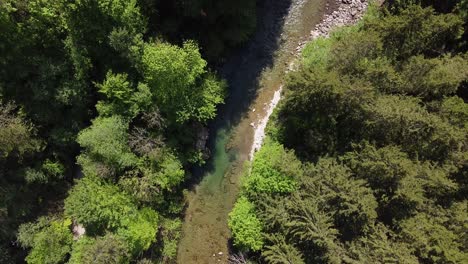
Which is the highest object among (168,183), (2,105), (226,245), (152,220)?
(2,105)

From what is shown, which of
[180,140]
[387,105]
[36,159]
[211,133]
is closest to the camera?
[387,105]

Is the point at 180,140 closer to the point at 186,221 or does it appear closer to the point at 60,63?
the point at 186,221

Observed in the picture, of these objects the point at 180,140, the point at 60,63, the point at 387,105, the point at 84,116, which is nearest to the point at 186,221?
the point at 180,140

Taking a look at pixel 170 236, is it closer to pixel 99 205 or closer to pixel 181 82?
pixel 99 205

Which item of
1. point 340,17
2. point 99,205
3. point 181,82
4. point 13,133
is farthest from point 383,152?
point 13,133

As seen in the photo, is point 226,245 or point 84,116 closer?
point 84,116

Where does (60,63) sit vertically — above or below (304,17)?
below

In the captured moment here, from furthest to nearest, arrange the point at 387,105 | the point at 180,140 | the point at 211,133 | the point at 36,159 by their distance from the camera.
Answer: the point at 211,133
the point at 180,140
the point at 36,159
the point at 387,105
